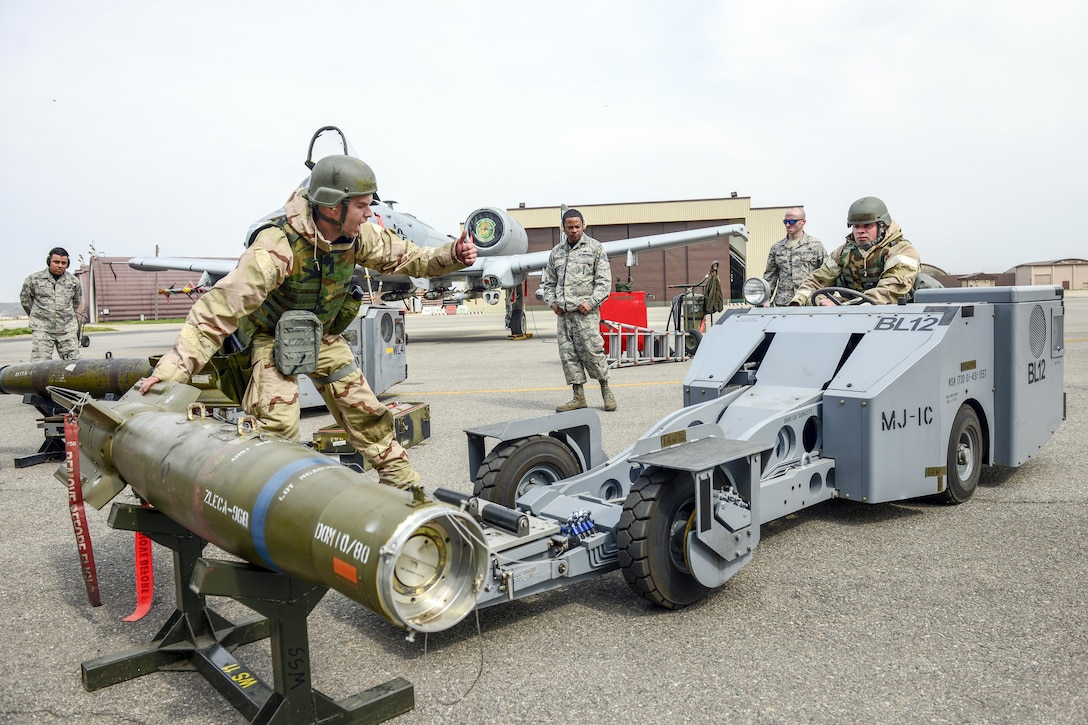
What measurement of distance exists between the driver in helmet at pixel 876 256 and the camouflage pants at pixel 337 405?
3.09m

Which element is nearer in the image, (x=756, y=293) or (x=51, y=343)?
(x=756, y=293)

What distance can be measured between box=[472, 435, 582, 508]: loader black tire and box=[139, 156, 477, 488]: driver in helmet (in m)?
0.56

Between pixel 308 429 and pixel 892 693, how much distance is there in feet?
22.1

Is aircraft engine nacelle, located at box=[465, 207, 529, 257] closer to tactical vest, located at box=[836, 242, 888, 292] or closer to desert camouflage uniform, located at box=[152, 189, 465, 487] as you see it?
tactical vest, located at box=[836, 242, 888, 292]

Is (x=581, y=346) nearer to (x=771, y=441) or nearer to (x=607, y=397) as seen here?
(x=607, y=397)

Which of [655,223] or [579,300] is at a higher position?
[655,223]

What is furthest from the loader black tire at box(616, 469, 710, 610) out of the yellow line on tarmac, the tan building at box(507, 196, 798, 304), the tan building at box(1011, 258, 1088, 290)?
the tan building at box(1011, 258, 1088, 290)

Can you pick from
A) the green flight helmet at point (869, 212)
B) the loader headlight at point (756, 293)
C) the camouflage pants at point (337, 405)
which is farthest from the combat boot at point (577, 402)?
the camouflage pants at point (337, 405)

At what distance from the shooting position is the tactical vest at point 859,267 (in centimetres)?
591

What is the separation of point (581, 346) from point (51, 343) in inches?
265

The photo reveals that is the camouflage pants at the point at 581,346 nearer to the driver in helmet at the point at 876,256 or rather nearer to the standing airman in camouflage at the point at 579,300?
the standing airman in camouflage at the point at 579,300

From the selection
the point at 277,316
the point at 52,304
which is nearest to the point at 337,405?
the point at 277,316

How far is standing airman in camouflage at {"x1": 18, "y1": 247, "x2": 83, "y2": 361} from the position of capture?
9927mm

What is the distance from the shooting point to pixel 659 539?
3.30 m
